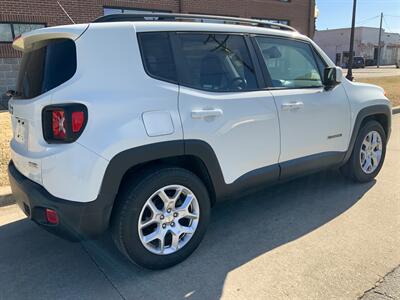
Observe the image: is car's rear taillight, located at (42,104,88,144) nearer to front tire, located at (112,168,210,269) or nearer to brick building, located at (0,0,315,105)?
front tire, located at (112,168,210,269)

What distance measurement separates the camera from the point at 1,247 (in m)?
3.37

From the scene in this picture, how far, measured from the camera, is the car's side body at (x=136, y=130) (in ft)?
8.28

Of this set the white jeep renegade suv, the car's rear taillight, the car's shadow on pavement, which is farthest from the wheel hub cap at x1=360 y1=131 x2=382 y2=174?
the car's rear taillight

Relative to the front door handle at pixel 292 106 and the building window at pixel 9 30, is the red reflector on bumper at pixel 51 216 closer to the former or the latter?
the front door handle at pixel 292 106

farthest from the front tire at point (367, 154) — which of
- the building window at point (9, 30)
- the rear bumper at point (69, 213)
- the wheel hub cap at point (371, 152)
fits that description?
the building window at point (9, 30)

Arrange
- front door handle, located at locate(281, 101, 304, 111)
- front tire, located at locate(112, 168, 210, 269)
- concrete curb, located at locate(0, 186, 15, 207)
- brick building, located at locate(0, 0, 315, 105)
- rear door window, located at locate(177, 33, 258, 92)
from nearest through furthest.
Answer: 1. front tire, located at locate(112, 168, 210, 269)
2. rear door window, located at locate(177, 33, 258, 92)
3. front door handle, located at locate(281, 101, 304, 111)
4. concrete curb, located at locate(0, 186, 15, 207)
5. brick building, located at locate(0, 0, 315, 105)

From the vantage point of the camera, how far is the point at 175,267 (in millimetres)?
2992

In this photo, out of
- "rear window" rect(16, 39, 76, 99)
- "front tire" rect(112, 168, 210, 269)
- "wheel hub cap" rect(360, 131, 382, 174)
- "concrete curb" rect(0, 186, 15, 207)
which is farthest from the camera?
"wheel hub cap" rect(360, 131, 382, 174)

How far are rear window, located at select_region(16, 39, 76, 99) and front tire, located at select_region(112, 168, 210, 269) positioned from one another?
35.7 inches

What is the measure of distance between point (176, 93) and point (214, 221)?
5.02ft

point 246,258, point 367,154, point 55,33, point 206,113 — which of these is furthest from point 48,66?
point 367,154

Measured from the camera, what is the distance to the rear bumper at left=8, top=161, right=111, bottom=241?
8.36ft

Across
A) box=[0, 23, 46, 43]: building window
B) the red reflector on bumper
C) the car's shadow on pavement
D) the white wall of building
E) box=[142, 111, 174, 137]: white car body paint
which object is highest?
the white wall of building

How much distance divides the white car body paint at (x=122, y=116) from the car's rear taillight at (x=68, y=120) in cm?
4
